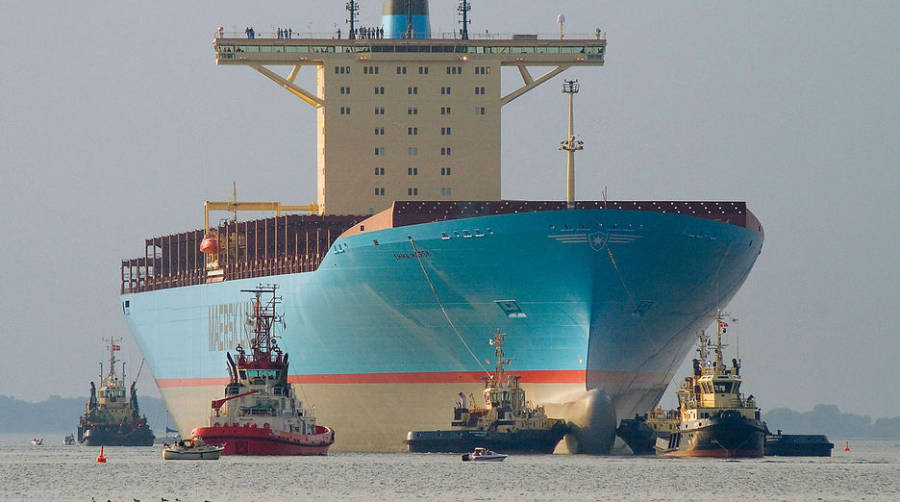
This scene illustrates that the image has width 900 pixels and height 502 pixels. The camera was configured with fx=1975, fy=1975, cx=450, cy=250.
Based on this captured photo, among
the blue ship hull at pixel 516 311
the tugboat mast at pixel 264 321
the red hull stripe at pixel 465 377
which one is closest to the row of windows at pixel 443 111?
the tugboat mast at pixel 264 321

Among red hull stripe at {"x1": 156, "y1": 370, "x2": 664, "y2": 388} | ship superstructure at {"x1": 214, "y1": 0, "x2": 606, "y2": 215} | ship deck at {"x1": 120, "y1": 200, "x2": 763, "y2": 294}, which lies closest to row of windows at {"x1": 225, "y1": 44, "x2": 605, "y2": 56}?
ship superstructure at {"x1": 214, "y1": 0, "x2": 606, "y2": 215}

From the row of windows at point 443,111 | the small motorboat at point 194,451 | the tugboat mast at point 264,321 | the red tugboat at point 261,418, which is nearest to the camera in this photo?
the small motorboat at point 194,451

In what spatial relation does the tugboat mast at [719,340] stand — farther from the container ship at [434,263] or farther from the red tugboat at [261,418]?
the red tugboat at [261,418]

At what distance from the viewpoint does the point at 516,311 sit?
69.3 meters

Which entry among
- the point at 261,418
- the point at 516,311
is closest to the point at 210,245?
the point at 261,418

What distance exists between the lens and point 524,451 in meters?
67.4

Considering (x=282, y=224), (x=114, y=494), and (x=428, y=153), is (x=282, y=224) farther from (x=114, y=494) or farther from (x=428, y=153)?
(x=114, y=494)

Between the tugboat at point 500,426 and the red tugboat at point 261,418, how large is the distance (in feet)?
14.4

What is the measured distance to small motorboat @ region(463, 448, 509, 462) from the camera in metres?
65.9

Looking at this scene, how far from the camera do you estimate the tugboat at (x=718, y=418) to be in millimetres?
65875

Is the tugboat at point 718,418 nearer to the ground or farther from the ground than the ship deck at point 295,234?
nearer to the ground

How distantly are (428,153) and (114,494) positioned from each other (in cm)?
3350

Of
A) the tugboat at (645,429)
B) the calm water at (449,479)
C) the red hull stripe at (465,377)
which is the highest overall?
the red hull stripe at (465,377)

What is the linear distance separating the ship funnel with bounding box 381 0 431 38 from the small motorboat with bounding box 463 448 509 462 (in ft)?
82.3
